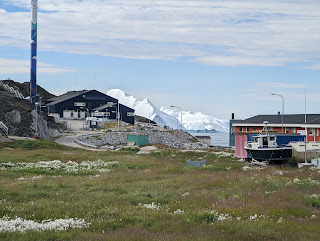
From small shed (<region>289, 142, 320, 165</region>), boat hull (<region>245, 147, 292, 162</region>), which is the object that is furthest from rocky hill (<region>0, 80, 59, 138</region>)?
small shed (<region>289, 142, 320, 165</region>)

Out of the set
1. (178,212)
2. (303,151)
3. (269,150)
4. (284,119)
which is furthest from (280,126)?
(178,212)

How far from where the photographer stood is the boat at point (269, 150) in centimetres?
4509

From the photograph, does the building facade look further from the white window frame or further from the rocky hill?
the white window frame

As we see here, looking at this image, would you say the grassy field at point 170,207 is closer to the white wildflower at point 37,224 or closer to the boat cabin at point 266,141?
the white wildflower at point 37,224

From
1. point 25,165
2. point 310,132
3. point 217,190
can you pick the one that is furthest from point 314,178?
point 310,132

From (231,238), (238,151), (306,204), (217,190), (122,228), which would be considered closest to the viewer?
(231,238)

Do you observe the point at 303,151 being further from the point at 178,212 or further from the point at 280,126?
the point at 280,126

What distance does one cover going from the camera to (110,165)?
41312 millimetres

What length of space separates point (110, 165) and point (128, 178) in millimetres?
11336

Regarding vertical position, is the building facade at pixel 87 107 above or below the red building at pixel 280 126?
above

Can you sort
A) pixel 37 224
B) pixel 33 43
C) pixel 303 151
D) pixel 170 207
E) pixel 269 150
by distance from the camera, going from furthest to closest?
pixel 33 43
pixel 269 150
pixel 303 151
pixel 170 207
pixel 37 224

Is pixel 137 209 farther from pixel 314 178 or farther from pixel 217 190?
pixel 314 178

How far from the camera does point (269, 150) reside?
4500cm

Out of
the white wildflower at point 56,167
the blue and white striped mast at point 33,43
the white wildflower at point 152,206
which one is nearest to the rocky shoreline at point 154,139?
the blue and white striped mast at point 33,43
